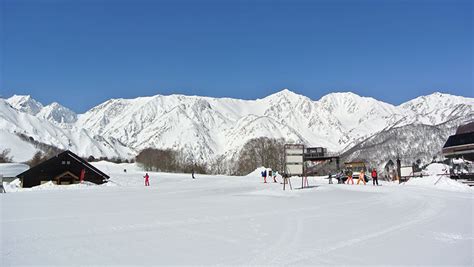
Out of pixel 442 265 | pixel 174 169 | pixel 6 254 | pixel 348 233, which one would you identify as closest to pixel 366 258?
pixel 442 265

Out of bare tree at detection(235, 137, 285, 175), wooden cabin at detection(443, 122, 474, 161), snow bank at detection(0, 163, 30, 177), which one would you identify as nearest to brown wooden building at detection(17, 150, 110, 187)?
snow bank at detection(0, 163, 30, 177)

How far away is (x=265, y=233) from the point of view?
994 centimetres

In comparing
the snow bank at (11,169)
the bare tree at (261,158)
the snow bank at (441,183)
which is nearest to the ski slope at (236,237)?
the snow bank at (441,183)

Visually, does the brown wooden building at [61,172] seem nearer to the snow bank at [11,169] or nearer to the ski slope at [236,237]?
the snow bank at [11,169]

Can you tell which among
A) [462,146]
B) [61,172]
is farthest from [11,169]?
[462,146]

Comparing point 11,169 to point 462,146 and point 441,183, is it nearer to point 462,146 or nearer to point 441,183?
point 462,146

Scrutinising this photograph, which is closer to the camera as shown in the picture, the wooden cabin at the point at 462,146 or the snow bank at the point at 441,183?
the snow bank at the point at 441,183

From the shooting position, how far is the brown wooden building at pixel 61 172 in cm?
5762

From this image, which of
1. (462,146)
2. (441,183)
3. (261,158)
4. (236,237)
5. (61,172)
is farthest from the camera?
(261,158)

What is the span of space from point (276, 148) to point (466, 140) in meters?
106

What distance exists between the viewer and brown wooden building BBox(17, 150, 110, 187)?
57.6 metres

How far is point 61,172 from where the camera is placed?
194 ft

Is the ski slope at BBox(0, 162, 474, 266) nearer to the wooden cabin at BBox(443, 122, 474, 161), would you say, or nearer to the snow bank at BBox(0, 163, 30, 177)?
the wooden cabin at BBox(443, 122, 474, 161)

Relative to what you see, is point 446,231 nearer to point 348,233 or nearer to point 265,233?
point 348,233
